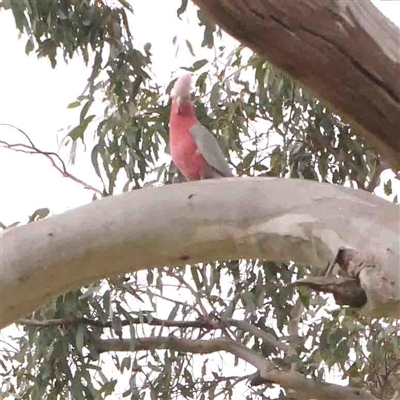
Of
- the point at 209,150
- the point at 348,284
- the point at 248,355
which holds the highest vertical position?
the point at 209,150

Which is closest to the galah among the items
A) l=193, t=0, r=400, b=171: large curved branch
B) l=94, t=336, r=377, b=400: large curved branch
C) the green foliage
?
the green foliage

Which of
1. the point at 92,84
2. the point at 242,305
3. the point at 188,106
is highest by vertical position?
the point at 92,84

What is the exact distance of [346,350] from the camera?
2137 mm

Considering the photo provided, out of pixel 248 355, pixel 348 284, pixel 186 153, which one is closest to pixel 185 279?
pixel 248 355

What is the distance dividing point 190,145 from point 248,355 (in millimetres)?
633

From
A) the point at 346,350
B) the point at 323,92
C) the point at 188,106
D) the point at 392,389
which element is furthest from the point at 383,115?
the point at 392,389

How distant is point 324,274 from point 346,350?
1037 mm

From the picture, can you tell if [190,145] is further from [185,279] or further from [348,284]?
[348,284]

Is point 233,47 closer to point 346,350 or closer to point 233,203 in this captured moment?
point 346,350

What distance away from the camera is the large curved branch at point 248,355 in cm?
202

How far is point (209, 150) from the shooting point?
1.85m

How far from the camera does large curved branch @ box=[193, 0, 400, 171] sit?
1031 mm

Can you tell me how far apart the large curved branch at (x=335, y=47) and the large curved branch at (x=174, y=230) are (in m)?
0.13

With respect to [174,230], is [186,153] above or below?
above
